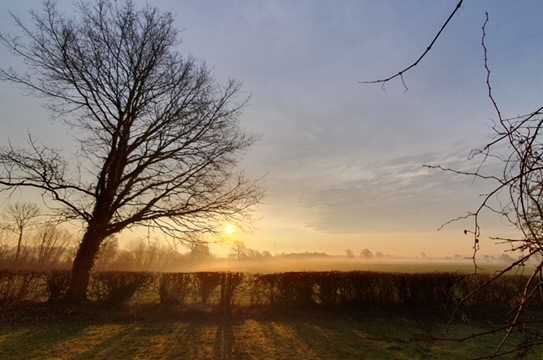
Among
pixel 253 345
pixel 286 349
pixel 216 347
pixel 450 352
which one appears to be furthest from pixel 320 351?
pixel 450 352

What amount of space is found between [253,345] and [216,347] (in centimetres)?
92

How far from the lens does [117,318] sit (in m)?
11.1

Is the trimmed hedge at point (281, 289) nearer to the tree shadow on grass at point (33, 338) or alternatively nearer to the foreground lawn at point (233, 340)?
the foreground lawn at point (233, 340)

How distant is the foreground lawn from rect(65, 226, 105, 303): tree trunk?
1.75 m

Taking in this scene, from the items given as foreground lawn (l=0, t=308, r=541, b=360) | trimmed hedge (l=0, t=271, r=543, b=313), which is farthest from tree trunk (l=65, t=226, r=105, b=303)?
foreground lawn (l=0, t=308, r=541, b=360)

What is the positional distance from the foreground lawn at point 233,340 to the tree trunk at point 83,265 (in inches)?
68.9

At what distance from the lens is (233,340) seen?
8852mm

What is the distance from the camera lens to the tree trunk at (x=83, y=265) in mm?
12180

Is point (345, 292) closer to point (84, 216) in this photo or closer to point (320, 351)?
point (320, 351)

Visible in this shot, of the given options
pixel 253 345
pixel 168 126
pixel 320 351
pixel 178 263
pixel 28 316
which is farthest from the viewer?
pixel 178 263

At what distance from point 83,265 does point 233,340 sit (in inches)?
279

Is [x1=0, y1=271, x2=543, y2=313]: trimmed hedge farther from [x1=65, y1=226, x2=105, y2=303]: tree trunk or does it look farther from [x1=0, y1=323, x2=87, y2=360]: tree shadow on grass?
[x1=0, y1=323, x2=87, y2=360]: tree shadow on grass

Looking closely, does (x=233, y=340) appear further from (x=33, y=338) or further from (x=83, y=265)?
(x=83, y=265)

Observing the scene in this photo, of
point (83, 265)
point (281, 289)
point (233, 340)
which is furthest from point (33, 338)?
point (281, 289)
